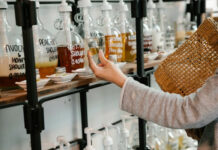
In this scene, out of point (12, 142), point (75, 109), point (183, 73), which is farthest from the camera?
point (75, 109)

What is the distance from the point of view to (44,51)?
3.60ft

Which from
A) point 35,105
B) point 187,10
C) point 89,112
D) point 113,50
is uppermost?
point 187,10

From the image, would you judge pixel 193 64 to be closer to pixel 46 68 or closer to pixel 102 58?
pixel 102 58

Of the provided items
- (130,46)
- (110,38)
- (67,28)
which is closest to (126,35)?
(130,46)

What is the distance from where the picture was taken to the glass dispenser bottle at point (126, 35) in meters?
1.43

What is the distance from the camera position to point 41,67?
109 cm

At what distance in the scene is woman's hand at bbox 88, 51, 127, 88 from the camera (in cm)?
103

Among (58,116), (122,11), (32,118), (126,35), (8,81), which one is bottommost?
(58,116)

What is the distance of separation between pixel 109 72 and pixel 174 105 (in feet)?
0.76

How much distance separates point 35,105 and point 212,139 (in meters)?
0.60

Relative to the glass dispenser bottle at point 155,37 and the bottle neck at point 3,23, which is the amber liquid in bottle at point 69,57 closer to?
the bottle neck at point 3,23

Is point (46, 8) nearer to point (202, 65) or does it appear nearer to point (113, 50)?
point (113, 50)

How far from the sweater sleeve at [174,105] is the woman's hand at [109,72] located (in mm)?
30

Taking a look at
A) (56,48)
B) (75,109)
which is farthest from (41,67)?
(75,109)
